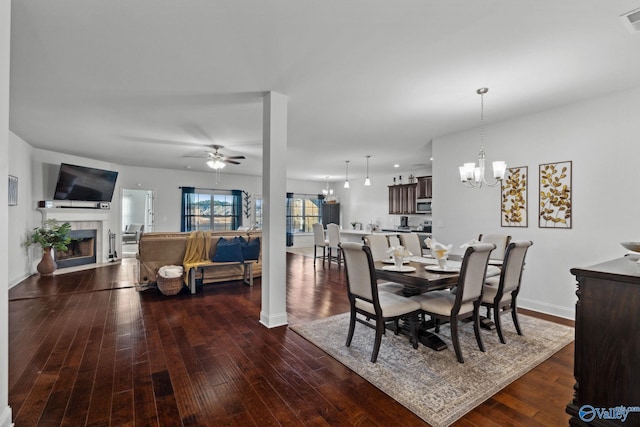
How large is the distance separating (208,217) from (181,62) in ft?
24.3

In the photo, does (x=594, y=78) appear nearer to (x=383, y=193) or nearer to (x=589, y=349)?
(x=589, y=349)

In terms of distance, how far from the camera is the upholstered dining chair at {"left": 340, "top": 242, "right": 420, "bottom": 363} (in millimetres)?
2541

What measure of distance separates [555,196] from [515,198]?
17.5 inches

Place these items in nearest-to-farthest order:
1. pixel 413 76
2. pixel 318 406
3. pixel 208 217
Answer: pixel 318 406, pixel 413 76, pixel 208 217

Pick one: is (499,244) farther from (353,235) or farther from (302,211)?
(302,211)

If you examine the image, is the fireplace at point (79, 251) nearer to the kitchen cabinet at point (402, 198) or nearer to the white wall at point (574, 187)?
the kitchen cabinet at point (402, 198)

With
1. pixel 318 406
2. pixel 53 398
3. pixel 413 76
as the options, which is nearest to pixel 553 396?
pixel 318 406

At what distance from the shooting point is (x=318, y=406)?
6.50ft

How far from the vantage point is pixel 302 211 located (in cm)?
1155

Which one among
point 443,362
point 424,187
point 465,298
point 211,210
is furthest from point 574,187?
point 211,210

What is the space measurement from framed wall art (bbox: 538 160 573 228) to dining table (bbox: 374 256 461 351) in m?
1.59

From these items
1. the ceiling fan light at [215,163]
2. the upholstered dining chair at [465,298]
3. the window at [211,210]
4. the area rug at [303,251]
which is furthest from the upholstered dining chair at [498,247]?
the window at [211,210]

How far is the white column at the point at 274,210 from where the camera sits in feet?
11.1

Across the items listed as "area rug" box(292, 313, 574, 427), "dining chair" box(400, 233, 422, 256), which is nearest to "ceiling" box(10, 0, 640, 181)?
"dining chair" box(400, 233, 422, 256)
